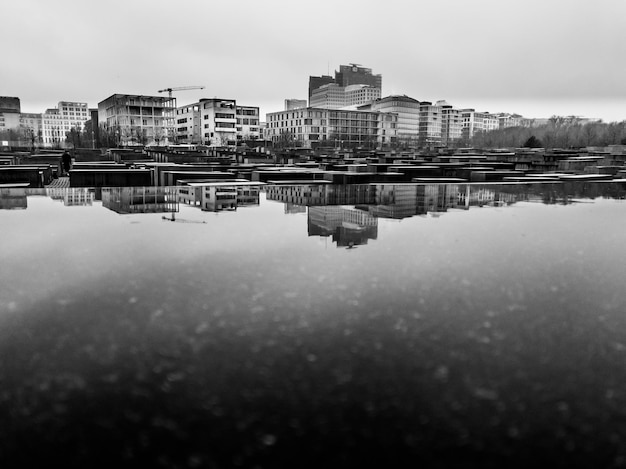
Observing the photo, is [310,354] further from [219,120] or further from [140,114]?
[140,114]

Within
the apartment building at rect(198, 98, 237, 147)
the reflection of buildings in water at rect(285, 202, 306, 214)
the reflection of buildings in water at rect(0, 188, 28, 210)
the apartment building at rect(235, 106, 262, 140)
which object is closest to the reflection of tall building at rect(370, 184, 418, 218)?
the reflection of buildings in water at rect(285, 202, 306, 214)

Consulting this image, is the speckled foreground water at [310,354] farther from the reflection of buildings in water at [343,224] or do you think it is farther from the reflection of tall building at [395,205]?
the reflection of tall building at [395,205]

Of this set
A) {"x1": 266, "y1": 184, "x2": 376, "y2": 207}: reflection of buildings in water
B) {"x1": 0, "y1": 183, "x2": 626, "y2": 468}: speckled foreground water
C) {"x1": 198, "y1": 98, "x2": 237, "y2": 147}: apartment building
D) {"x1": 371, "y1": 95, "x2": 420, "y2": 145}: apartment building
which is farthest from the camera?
{"x1": 371, "y1": 95, "x2": 420, "y2": 145}: apartment building

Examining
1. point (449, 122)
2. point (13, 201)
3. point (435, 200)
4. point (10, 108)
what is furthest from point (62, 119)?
point (435, 200)

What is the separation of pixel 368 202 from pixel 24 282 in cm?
534

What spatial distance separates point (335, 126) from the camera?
12481cm

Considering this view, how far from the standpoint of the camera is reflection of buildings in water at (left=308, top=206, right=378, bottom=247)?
4.47m

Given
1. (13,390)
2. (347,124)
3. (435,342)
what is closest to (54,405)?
(13,390)

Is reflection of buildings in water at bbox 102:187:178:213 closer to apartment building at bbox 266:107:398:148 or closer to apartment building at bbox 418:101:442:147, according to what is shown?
apartment building at bbox 266:107:398:148

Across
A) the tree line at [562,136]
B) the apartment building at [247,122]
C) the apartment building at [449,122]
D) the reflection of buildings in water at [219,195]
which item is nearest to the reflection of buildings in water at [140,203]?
the reflection of buildings in water at [219,195]

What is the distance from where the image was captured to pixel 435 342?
80.6 inches

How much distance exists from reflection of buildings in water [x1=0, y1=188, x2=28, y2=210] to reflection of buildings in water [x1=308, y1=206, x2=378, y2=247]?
13.9 ft

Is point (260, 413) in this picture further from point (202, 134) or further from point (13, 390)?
point (202, 134)

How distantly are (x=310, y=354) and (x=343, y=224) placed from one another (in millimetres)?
3392
